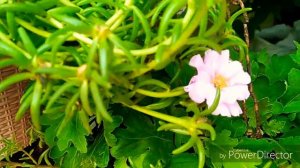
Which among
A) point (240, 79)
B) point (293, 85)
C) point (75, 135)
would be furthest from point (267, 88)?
point (75, 135)

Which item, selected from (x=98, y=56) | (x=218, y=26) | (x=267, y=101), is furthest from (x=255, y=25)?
(x=98, y=56)

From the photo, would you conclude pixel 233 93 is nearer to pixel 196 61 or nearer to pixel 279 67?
pixel 196 61

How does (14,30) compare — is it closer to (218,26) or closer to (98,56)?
(98,56)

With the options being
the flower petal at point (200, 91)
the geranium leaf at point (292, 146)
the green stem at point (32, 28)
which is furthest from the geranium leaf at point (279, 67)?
the green stem at point (32, 28)

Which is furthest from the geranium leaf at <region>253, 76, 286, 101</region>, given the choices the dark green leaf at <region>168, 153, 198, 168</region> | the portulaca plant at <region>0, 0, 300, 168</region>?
the dark green leaf at <region>168, 153, 198, 168</region>

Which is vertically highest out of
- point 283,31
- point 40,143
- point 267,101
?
point 267,101

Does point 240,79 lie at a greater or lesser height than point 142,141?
greater
